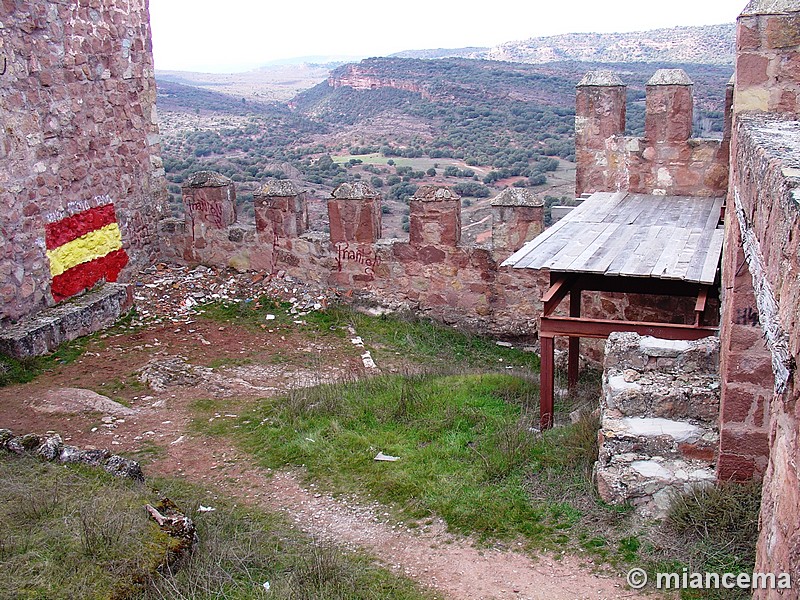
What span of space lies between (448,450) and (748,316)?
2.43m

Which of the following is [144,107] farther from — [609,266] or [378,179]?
[378,179]

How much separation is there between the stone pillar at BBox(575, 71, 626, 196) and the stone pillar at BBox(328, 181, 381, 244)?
247 cm

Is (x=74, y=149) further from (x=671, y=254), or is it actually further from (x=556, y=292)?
(x=671, y=254)

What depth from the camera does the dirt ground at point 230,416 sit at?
434 cm

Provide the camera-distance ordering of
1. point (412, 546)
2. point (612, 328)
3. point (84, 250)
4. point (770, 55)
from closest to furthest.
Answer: point (770, 55), point (412, 546), point (612, 328), point (84, 250)

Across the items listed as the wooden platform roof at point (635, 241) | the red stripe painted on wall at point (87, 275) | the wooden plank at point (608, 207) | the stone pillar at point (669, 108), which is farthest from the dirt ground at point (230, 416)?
the stone pillar at point (669, 108)

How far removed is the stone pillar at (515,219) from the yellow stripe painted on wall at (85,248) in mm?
4716

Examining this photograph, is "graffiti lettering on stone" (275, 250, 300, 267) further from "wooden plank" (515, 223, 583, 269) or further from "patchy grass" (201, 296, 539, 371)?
"wooden plank" (515, 223, 583, 269)

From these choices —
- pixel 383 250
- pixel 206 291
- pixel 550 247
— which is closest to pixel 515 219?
pixel 383 250

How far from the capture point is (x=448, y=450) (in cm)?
586

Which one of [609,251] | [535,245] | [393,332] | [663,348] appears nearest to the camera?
[663,348]

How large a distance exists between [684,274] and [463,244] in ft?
13.1

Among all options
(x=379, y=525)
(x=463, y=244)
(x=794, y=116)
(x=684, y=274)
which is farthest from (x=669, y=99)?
(x=379, y=525)

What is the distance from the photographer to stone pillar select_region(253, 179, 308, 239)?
10133mm
